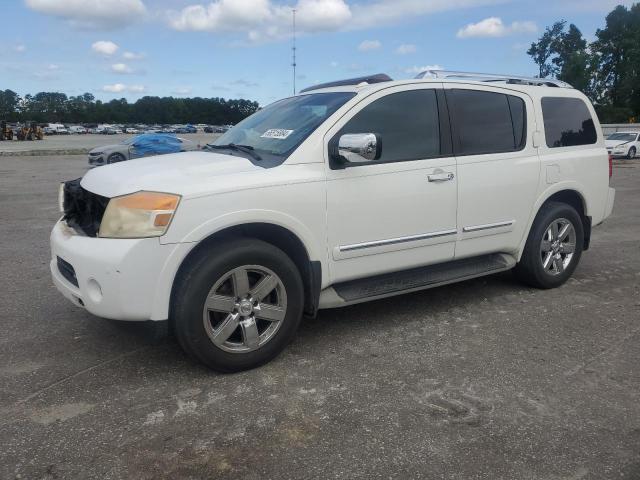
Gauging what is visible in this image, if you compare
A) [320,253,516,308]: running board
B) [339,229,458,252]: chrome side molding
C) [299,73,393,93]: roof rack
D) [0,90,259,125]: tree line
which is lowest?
[320,253,516,308]: running board

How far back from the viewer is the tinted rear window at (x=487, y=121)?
4.43 meters

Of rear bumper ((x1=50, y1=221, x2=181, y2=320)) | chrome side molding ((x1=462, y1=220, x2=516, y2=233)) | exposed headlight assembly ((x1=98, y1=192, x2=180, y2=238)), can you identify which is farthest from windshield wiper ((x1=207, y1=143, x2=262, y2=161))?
chrome side molding ((x1=462, y1=220, x2=516, y2=233))

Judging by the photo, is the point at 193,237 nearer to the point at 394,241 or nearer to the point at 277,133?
the point at 277,133

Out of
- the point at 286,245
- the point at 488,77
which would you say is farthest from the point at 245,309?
the point at 488,77

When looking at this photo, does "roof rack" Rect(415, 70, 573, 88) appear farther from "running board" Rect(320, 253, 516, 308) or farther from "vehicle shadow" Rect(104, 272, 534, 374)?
"vehicle shadow" Rect(104, 272, 534, 374)

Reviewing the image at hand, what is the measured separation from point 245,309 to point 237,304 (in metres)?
0.07

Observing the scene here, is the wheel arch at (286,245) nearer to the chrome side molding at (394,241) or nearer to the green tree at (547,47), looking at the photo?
the chrome side molding at (394,241)

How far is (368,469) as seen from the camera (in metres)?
2.52

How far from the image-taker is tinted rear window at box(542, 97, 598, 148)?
503 centimetres

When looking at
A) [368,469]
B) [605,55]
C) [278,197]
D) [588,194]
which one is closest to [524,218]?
[588,194]

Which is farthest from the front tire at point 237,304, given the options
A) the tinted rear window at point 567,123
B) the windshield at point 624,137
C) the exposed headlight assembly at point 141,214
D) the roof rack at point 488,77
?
the windshield at point 624,137

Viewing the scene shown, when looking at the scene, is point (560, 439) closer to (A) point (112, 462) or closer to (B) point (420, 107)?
(A) point (112, 462)

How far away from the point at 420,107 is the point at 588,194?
7.04 ft

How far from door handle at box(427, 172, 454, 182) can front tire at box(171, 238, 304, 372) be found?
1302mm
